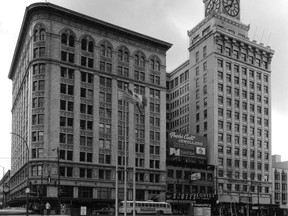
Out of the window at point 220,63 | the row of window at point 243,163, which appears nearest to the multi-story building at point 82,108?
the row of window at point 243,163

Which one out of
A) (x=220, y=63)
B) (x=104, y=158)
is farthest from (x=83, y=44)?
(x=220, y=63)

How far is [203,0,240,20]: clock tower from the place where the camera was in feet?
374

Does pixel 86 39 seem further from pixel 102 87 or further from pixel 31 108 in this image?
pixel 31 108

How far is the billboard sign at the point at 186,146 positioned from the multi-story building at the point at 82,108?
3.53m

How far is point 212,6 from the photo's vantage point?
11638cm

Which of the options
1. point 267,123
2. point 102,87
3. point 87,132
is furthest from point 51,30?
point 267,123

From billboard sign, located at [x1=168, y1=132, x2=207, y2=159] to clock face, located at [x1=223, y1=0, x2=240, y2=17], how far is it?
35970 mm

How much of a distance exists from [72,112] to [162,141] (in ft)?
70.8

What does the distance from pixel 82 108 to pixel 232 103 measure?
4029 cm

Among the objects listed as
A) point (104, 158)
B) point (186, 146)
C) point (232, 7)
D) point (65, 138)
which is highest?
point (232, 7)

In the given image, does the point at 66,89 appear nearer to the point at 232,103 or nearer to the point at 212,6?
the point at 232,103

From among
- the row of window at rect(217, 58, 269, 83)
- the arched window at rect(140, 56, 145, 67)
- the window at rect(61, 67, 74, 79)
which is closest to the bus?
the window at rect(61, 67, 74, 79)

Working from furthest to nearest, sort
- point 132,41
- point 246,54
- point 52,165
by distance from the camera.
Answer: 1. point 246,54
2. point 132,41
3. point 52,165

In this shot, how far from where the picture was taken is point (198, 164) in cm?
9912
